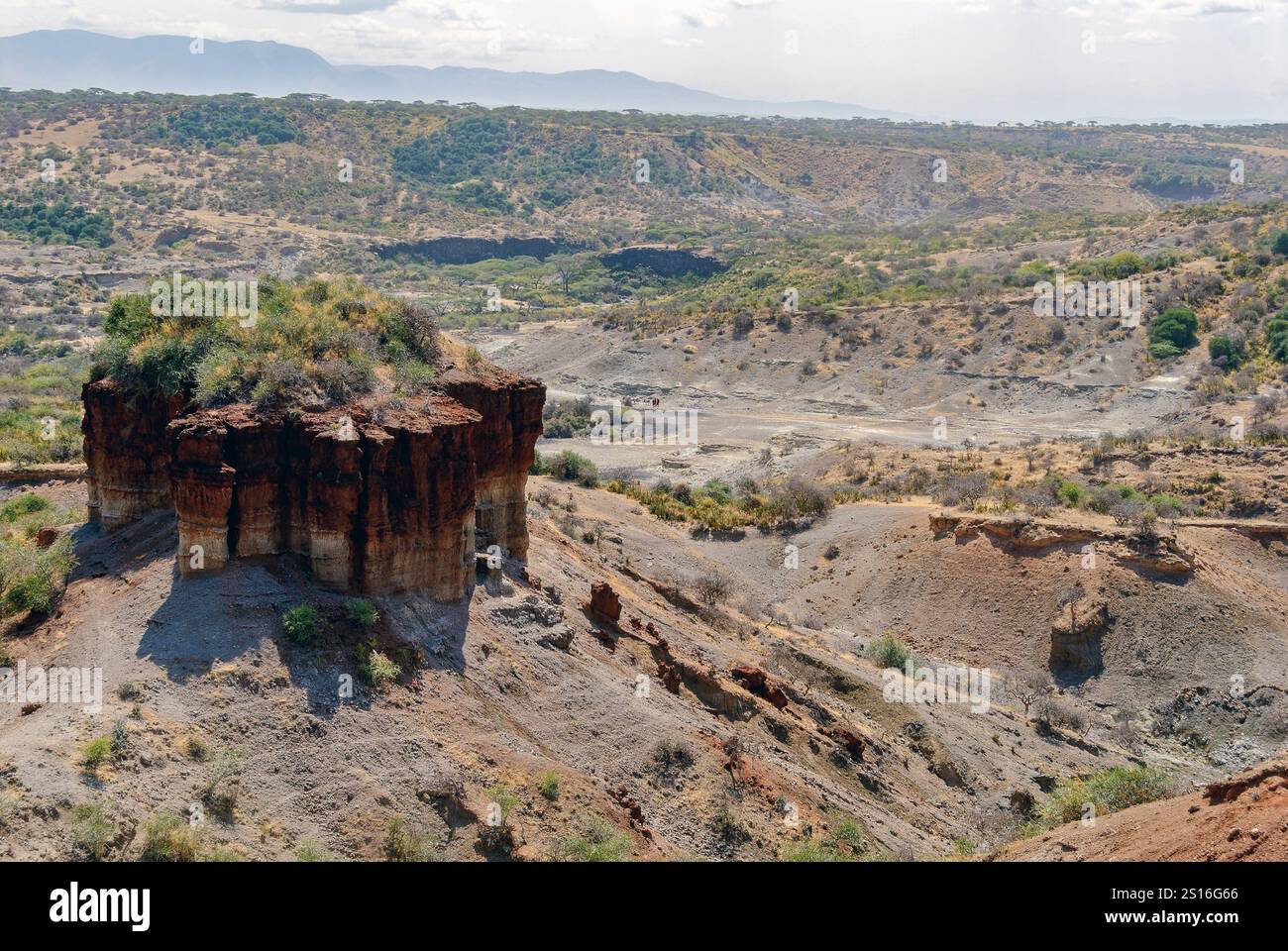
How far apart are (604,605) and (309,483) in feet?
19.7

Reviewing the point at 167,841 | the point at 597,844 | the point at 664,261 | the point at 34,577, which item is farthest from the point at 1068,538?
the point at 664,261

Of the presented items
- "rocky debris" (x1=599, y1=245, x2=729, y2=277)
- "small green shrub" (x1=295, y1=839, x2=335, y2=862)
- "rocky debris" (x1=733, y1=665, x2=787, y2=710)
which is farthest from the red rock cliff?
"rocky debris" (x1=599, y1=245, x2=729, y2=277)

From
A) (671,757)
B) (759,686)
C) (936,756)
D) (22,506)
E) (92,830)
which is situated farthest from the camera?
(22,506)

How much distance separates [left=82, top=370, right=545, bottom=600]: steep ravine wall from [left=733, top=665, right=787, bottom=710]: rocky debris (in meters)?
5.38

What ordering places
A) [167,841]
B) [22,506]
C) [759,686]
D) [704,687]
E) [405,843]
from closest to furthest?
[167,841] < [405,843] < [704,687] < [759,686] < [22,506]

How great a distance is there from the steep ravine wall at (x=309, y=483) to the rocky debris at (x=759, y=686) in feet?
17.7

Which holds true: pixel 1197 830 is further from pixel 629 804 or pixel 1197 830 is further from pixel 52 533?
pixel 52 533

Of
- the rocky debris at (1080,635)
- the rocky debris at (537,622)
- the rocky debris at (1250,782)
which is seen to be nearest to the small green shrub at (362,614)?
the rocky debris at (537,622)

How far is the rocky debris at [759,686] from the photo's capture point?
20.4 meters

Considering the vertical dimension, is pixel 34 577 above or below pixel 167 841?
above

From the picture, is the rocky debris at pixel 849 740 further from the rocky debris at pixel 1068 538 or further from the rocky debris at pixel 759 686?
the rocky debris at pixel 1068 538

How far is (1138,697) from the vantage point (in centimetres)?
2678

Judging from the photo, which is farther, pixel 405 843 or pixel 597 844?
pixel 597 844

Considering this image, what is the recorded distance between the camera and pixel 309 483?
622 inches
